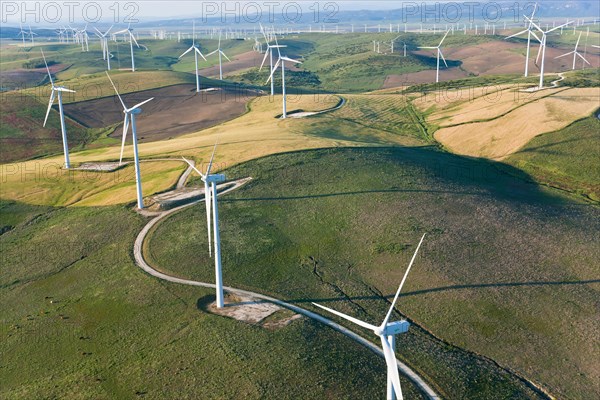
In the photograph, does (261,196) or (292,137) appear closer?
(261,196)

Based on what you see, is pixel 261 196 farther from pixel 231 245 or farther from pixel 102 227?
pixel 102 227

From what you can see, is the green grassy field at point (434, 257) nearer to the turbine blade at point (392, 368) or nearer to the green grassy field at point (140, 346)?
the green grassy field at point (140, 346)

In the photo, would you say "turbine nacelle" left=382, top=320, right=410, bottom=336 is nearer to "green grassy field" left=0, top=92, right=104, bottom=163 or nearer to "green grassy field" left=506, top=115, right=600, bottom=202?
"green grassy field" left=506, top=115, right=600, bottom=202

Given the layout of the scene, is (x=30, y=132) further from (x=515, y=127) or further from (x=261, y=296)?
(x=515, y=127)

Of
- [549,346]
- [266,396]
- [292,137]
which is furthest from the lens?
[292,137]

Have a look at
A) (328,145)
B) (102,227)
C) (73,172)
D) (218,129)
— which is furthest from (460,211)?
(218,129)
